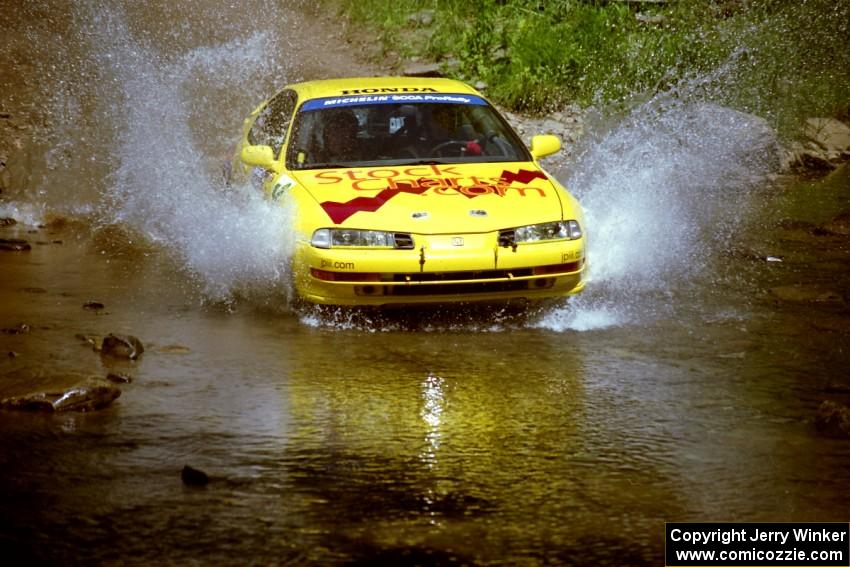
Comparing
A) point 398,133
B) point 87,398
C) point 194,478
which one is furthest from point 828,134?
point 194,478

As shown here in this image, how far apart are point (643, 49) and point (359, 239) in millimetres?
10476

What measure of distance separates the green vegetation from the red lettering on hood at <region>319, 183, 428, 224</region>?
28.1ft

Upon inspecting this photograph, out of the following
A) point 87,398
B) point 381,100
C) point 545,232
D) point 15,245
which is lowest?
point 15,245

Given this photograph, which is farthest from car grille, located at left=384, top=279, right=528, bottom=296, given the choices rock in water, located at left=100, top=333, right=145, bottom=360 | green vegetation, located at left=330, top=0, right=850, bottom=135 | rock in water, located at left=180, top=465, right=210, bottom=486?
green vegetation, located at left=330, top=0, right=850, bottom=135

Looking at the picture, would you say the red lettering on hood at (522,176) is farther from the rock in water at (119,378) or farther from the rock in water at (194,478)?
the rock in water at (194,478)

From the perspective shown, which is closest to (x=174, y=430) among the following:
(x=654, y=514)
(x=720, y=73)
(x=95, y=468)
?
(x=95, y=468)

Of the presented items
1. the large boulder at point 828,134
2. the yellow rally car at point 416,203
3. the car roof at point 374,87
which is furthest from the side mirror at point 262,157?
the large boulder at point 828,134

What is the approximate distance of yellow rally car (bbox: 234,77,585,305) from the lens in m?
7.63

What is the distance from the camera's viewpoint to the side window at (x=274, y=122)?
981 centimetres

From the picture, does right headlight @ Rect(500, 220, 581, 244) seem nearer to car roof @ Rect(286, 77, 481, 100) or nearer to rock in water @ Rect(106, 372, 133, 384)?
car roof @ Rect(286, 77, 481, 100)

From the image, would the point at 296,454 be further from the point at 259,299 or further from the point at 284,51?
the point at 284,51

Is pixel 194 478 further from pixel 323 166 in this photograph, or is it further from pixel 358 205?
pixel 323 166

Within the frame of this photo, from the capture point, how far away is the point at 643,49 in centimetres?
1722

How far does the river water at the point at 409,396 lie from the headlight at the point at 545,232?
21.6 inches
